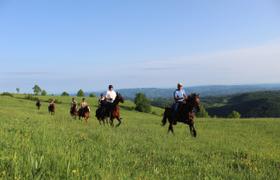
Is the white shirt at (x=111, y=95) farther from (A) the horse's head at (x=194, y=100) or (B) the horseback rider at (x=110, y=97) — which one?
(A) the horse's head at (x=194, y=100)

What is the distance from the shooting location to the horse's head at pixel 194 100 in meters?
20.6

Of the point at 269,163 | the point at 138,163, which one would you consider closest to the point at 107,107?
the point at 269,163

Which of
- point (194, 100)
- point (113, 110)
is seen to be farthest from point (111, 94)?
point (194, 100)

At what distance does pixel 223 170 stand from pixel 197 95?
42.4ft

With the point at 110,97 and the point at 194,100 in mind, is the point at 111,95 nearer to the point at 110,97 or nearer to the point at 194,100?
the point at 110,97

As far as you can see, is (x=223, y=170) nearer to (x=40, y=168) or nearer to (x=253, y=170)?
(x=253, y=170)

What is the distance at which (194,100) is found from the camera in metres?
20.7

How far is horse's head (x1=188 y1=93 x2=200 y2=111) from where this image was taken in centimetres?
2056

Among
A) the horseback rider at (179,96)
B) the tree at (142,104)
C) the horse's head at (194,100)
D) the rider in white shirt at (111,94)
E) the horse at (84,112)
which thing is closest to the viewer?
the horse's head at (194,100)

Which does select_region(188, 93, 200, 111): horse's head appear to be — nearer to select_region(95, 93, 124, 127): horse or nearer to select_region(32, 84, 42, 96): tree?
select_region(95, 93, 124, 127): horse

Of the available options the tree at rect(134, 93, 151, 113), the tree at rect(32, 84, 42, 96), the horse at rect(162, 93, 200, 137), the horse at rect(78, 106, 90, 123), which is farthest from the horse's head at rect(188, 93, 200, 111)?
the tree at rect(32, 84, 42, 96)

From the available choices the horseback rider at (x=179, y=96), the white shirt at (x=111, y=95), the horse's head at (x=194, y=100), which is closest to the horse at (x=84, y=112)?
the white shirt at (x=111, y=95)

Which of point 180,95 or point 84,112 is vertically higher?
point 180,95

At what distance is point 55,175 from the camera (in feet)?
16.0
